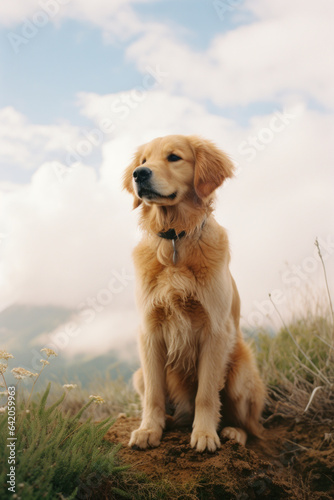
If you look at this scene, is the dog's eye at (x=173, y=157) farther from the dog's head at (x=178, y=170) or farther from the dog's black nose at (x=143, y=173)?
the dog's black nose at (x=143, y=173)

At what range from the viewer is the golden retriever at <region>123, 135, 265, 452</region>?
3480 mm

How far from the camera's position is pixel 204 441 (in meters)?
3.36

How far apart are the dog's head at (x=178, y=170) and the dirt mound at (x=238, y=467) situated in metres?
1.81

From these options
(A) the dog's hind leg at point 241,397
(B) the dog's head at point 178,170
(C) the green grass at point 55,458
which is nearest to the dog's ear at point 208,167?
(B) the dog's head at point 178,170

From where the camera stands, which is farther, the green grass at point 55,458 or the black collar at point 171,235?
the black collar at point 171,235

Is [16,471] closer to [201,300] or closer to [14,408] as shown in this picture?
[14,408]

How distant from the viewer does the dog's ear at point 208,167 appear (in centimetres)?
367

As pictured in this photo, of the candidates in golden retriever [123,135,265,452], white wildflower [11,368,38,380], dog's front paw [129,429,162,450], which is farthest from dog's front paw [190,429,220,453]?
white wildflower [11,368,38,380]

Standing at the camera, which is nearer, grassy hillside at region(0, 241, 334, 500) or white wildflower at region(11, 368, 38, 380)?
grassy hillside at region(0, 241, 334, 500)

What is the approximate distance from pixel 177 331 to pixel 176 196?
102 centimetres

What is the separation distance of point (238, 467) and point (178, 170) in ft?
7.09

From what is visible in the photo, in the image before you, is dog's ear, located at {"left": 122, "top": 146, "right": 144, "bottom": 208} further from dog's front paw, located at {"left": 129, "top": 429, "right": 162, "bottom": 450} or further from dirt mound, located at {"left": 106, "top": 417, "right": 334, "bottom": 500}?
dirt mound, located at {"left": 106, "top": 417, "right": 334, "bottom": 500}

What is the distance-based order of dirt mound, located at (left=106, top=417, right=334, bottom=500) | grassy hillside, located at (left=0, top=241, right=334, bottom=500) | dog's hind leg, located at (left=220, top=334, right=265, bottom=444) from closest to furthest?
1. grassy hillside, located at (left=0, top=241, right=334, bottom=500)
2. dirt mound, located at (left=106, top=417, right=334, bottom=500)
3. dog's hind leg, located at (left=220, top=334, right=265, bottom=444)
